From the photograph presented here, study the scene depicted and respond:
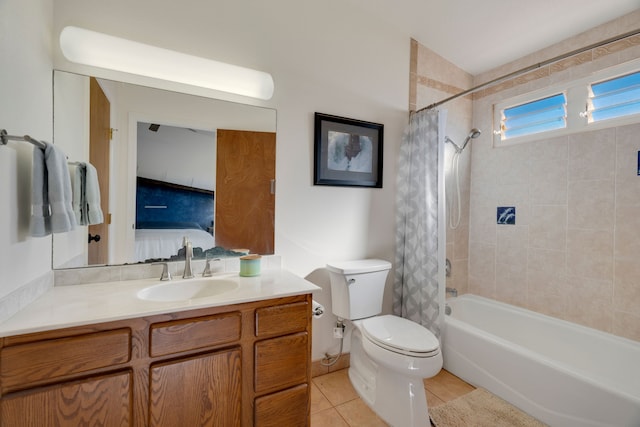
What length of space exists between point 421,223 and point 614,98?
62.4 inches

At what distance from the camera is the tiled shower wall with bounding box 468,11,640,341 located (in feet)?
6.08

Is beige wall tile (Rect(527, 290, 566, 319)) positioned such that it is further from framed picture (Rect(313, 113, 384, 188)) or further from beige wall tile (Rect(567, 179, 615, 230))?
framed picture (Rect(313, 113, 384, 188))

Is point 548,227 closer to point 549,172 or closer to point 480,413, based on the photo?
point 549,172

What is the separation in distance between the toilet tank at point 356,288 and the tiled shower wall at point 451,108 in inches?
43.0

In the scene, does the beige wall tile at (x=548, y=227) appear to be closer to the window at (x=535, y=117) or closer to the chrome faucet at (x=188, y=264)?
the window at (x=535, y=117)

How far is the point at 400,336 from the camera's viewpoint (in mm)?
1573

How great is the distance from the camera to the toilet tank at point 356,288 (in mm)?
1817

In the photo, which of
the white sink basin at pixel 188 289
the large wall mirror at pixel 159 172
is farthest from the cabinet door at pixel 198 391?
the large wall mirror at pixel 159 172

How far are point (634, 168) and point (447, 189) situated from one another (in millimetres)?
1186

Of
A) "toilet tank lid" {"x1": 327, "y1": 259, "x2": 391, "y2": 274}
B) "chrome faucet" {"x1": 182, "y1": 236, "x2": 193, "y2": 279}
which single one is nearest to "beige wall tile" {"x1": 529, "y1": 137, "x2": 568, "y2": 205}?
"toilet tank lid" {"x1": 327, "y1": 259, "x2": 391, "y2": 274}

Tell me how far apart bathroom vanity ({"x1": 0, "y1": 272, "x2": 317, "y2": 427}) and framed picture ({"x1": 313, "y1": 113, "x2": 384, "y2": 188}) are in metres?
0.89

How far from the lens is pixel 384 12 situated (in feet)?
6.75

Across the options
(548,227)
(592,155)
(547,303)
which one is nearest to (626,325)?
(547,303)

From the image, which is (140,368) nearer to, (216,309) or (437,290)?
(216,309)
